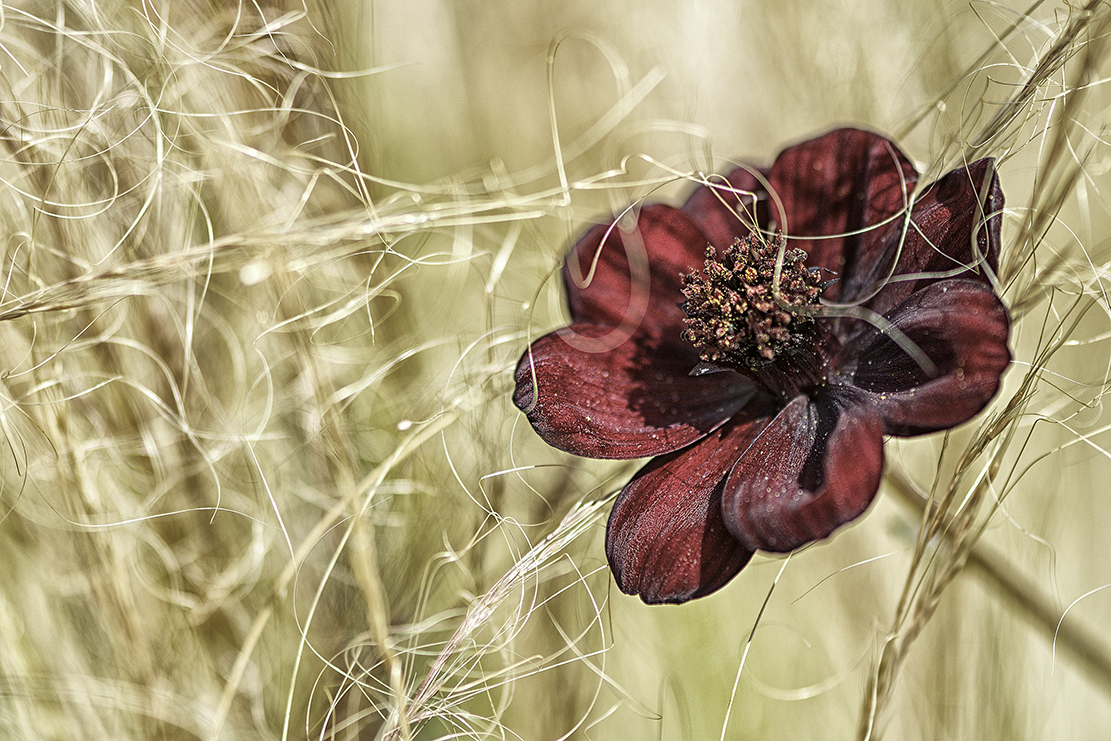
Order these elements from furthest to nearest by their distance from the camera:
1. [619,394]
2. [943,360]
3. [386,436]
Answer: [386,436] → [619,394] → [943,360]

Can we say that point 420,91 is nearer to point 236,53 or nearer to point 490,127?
point 490,127

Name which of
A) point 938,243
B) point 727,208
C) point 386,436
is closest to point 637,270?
point 727,208

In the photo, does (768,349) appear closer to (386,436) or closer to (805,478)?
(805,478)

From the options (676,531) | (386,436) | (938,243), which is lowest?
(386,436)

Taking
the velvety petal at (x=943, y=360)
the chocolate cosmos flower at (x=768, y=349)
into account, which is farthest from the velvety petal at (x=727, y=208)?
the velvety petal at (x=943, y=360)

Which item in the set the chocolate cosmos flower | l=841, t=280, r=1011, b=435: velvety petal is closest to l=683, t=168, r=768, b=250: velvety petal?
the chocolate cosmos flower

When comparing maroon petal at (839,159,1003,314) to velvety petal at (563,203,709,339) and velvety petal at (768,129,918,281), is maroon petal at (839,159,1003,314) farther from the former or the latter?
velvety petal at (563,203,709,339)
